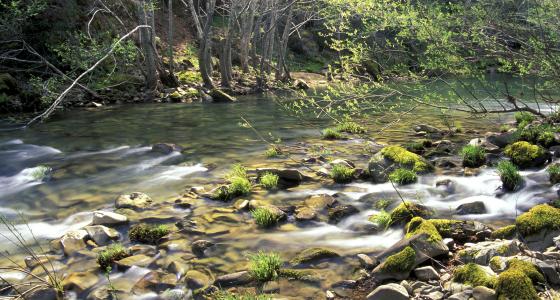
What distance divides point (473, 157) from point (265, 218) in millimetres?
5574

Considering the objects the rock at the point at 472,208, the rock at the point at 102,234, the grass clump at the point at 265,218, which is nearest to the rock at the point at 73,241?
the rock at the point at 102,234

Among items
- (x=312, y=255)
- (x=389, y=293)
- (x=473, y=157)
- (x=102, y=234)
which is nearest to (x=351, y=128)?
(x=473, y=157)

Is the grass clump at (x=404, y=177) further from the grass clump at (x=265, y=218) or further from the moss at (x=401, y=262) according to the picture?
the moss at (x=401, y=262)

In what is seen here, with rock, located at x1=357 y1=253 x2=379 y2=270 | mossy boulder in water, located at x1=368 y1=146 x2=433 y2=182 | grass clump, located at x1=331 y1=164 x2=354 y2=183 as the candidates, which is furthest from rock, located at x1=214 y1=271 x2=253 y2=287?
mossy boulder in water, located at x1=368 y1=146 x2=433 y2=182

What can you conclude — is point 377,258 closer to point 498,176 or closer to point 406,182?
point 406,182

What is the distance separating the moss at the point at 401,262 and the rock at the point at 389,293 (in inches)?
14.6

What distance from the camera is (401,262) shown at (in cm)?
538

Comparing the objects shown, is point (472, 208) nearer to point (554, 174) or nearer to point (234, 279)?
point (554, 174)

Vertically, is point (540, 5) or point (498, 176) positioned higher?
point (540, 5)

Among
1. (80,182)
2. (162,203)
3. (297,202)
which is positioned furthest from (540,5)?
(80,182)

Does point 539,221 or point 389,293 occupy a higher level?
point 539,221

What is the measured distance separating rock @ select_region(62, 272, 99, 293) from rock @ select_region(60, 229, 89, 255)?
79 centimetres

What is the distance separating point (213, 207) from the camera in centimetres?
810

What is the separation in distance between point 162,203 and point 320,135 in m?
7.52
